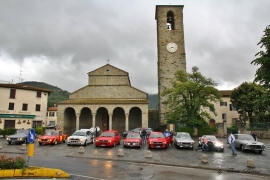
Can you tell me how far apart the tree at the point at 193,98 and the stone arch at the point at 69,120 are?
16.7 metres

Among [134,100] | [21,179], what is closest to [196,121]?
[134,100]

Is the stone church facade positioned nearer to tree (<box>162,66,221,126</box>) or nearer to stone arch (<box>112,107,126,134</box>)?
stone arch (<box>112,107,126,134</box>)

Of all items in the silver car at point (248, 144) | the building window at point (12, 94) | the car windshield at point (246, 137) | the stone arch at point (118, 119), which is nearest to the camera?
the silver car at point (248, 144)

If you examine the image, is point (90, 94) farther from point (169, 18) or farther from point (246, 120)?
point (246, 120)

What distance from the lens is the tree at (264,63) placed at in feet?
31.7

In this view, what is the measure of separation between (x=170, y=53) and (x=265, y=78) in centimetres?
2926

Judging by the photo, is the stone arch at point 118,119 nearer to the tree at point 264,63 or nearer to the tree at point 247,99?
the tree at point 247,99

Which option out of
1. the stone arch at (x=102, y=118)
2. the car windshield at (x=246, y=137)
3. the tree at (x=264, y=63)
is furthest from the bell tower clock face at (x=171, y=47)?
the tree at (x=264, y=63)

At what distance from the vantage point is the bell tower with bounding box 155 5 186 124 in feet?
124

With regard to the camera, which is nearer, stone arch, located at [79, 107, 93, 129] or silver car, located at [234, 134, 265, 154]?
silver car, located at [234, 134, 265, 154]

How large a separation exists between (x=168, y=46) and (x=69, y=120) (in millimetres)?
21415

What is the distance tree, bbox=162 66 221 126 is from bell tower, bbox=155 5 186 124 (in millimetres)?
6843

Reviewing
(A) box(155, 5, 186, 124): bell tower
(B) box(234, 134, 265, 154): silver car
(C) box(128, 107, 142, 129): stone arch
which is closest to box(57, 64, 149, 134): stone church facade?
(C) box(128, 107, 142, 129): stone arch

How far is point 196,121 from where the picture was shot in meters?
29.0
